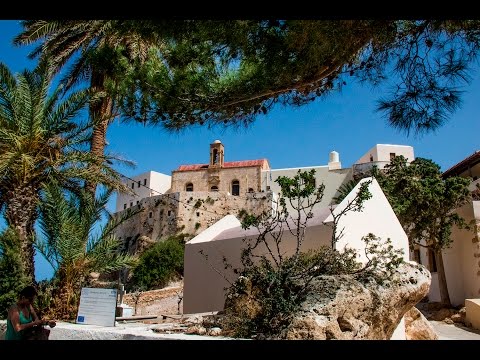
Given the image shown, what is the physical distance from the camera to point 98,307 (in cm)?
674

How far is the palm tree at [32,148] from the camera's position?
9.19 m

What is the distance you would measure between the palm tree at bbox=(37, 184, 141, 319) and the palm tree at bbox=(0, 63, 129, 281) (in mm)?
364

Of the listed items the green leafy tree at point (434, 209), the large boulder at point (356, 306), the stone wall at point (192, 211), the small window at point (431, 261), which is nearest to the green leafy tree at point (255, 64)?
A: the large boulder at point (356, 306)

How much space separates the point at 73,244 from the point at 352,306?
5410 mm

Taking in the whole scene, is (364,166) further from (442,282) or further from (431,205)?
(442,282)

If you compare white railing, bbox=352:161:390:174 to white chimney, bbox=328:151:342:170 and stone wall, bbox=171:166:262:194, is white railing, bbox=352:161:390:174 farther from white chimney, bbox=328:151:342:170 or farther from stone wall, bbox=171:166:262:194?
stone wall, bbox=171:166:262:194

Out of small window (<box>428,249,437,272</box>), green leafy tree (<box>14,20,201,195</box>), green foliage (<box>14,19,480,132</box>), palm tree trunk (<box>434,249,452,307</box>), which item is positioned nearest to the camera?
green foliage (<box>14,19,480,132</box>)

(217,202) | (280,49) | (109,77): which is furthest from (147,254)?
(280,49)

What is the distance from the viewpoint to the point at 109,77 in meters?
7.19

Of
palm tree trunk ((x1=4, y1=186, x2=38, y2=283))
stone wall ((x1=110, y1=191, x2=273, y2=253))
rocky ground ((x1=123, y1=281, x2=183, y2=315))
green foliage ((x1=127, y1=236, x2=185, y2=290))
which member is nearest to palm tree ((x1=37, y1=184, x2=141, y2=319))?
palm tree trunk ((x1=4, y1=186, x2=38, y2=283))

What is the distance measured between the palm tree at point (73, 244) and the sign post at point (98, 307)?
2.01 meters

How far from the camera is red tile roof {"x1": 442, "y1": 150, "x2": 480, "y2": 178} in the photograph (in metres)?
20.9

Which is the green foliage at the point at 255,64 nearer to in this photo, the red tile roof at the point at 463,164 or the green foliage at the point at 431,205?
the green foliage at the point at 431,205
